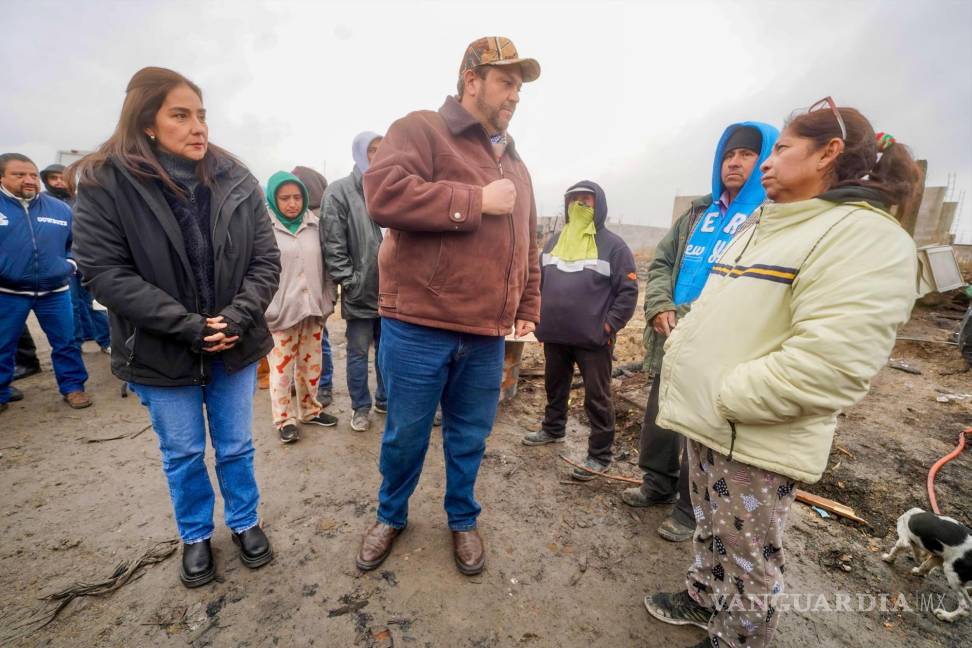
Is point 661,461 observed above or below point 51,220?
below

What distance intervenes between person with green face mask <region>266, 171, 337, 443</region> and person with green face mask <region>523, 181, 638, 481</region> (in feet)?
6.34

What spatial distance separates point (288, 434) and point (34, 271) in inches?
115

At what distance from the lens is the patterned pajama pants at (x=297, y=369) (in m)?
3.39

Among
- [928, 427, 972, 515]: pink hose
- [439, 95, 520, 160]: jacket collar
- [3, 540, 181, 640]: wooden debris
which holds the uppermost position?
[439, 95, 520, 160]: jacket collar

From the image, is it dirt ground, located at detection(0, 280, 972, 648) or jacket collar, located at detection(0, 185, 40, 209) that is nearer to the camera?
dirt ground, located at detection(0, 280, 972, 648)

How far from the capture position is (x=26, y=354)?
4.71 metres

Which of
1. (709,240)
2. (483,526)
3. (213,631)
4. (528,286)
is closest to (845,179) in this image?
(709,240)

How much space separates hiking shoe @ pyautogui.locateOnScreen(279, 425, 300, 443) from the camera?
3.38m

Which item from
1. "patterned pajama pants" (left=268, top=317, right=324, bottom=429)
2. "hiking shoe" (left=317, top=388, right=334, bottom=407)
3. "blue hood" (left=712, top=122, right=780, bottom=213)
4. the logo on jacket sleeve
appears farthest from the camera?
"hiking shoe" (left=317, top=388, right=334, bottom=407)

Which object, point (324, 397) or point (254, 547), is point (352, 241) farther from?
point (254, 547)

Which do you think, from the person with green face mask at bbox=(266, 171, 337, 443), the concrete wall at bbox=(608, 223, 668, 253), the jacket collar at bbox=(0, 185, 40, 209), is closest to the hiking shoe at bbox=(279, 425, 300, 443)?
the person with green face mask at bbox=(266, 171, 337, 443)

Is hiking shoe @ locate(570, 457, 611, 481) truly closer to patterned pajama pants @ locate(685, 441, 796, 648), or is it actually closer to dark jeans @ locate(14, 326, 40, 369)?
patterned pajama pants @ locate(685, 441, 796, 648)

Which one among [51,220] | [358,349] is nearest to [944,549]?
[358,349]

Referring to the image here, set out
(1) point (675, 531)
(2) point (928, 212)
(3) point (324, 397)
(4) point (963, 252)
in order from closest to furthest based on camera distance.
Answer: (1) point (675, 531)
(3) point (324, 397)
(2) point (928, 212)
(4) point (963, 252)
